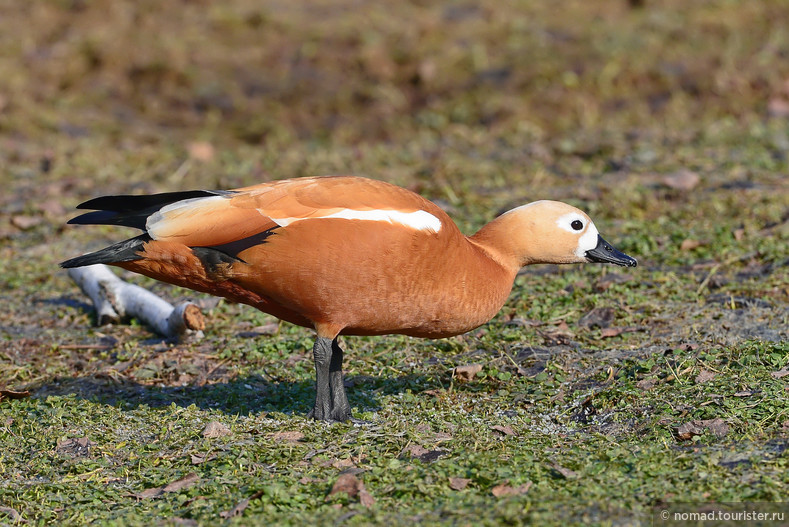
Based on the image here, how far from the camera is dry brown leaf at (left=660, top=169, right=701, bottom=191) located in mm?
8625

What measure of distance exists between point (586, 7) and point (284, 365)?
32.1 feet

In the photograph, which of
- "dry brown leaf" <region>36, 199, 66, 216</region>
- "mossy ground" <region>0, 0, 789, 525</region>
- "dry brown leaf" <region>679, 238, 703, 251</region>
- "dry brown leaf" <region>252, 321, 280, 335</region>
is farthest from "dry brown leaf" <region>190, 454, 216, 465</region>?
"dry brown leaf" <region>36, 199, 66, 216</region>

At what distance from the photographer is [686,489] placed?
3.88 meters

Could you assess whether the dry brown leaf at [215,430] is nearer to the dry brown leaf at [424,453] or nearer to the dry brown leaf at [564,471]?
the dry brown leaf at [424,453]

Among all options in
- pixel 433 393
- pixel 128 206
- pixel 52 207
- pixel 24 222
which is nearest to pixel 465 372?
pixel 433 393

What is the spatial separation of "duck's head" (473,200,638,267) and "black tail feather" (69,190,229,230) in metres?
1.56

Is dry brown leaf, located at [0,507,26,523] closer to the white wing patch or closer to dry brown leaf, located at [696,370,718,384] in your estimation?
the white wing patch

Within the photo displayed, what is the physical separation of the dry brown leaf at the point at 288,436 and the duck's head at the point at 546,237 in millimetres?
1452

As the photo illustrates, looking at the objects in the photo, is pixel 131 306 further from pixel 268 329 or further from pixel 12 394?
pixel 12 394

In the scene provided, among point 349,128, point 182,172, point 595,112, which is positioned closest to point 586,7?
point 595,112

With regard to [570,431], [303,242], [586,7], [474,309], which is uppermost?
[586,7]

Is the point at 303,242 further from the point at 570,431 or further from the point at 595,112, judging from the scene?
the point at 595,112

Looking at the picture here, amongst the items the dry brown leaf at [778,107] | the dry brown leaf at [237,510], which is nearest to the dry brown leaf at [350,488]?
the dry brown leaf at [237,510]

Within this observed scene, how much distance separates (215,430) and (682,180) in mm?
5452
